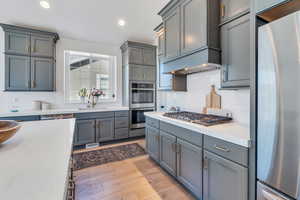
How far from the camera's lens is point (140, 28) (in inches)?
136

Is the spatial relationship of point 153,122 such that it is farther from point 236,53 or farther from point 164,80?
point 236,53

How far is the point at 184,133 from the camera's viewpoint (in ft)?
5.86

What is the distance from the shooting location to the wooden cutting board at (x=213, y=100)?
6.87 ft

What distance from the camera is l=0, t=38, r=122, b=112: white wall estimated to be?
124 inches

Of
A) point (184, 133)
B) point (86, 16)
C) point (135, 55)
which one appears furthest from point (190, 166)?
point (86, 16)

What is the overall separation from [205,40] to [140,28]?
86.7 inches

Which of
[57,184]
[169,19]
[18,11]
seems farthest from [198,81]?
[18,11]

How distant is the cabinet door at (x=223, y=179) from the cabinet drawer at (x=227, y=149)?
0.15 ft

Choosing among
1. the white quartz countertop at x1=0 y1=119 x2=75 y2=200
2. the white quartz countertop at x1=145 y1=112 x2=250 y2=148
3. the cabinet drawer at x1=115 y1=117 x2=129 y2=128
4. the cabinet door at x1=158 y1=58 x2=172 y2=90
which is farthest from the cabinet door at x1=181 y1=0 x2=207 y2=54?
the cabinet drawer at x1=115 y1=117 x2=129 y2=128

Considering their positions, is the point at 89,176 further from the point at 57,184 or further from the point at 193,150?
the point at 57,184

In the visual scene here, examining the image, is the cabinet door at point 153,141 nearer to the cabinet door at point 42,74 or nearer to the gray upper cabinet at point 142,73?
the gray upper cabinet at point 142,73

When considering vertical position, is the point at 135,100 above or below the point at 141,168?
above

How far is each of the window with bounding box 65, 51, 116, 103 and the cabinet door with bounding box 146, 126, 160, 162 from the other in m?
2.03

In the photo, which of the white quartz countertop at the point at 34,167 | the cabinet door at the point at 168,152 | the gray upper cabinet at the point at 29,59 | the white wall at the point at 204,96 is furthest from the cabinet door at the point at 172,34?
the gray upper cabinet at the point at 29,59
